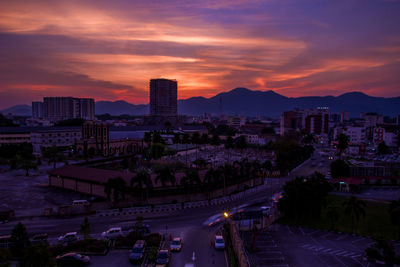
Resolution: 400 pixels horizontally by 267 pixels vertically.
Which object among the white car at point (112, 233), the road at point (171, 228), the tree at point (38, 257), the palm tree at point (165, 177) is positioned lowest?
the road at point (171, 228)

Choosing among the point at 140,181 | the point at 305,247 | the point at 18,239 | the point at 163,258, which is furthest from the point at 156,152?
the point at 163,258

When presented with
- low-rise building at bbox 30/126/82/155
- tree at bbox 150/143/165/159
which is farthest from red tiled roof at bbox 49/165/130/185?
low-rise building at bbox 30/126/82/155

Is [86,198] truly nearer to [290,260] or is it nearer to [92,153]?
[290,260]

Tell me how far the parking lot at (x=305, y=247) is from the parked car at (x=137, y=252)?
27.6ft

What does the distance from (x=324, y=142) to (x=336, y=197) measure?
304 ft

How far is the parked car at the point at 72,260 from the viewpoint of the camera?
19.5m

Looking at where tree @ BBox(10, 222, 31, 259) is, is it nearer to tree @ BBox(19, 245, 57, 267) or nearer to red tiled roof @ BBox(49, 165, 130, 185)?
tree @ BBox(19, 245, 57, 267)

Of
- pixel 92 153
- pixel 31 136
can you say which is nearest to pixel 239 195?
pixel 92 153

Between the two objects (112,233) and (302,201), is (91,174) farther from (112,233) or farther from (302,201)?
(302,201)

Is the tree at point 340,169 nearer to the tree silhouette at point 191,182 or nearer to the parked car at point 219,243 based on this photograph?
the tree silhouette at point 191,182

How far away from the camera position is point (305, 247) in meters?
23.8

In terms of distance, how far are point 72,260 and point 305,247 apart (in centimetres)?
1850

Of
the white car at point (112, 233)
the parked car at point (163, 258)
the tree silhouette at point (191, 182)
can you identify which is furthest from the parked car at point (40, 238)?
the tree silhouette at point (191, 182)

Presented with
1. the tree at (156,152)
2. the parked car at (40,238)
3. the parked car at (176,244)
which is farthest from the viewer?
the tree at (156,152)
